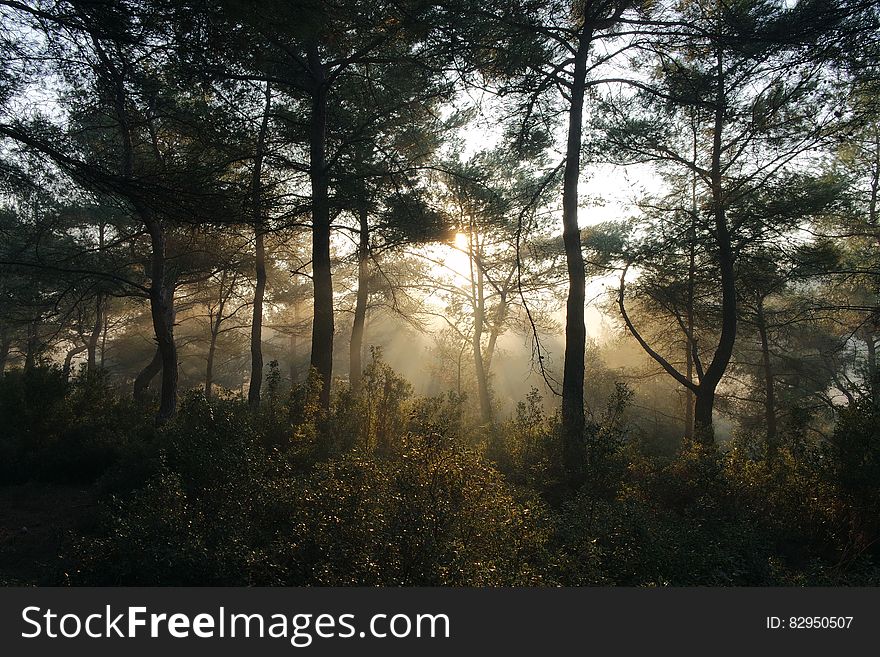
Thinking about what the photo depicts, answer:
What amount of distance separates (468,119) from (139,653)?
15211mm

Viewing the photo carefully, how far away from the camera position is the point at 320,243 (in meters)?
9.66

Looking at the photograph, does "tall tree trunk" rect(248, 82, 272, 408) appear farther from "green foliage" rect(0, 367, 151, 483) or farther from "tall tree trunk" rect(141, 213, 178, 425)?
"green foliage" rect(0, 367, 151, 483)

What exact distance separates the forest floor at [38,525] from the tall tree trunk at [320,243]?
391 cm

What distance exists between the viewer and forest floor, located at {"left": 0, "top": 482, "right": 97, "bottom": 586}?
13.6 feet

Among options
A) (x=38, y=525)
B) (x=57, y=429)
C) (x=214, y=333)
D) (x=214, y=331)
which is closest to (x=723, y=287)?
(x=38, y=525)

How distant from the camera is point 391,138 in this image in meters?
14.4

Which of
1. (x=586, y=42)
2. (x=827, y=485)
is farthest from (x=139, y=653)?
(x=586, y=42)

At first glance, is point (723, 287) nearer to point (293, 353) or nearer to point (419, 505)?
point (419, 505)

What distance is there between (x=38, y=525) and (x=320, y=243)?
19.9ft

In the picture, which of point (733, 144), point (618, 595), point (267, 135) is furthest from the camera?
point (733, 144)

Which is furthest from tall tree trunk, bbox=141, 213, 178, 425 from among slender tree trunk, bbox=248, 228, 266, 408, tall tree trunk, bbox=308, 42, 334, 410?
slender tree trunk, bbox=248, 228, 266, 408

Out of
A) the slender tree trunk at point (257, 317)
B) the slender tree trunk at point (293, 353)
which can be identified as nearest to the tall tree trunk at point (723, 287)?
the slender tree trunk at point (257, 317)

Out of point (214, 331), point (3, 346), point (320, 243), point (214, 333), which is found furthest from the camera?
point (3, 346)

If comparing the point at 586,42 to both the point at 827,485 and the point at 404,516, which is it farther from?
the point at 404,516
